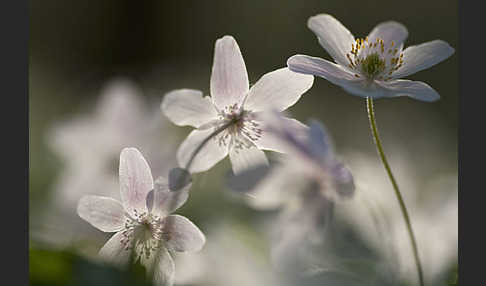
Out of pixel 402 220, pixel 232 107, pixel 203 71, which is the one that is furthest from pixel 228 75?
pixel 203 71

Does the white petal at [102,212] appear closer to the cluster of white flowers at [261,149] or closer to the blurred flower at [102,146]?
the cluster of white flowers at [261,149]

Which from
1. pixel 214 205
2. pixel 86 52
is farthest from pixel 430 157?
pixel 86 52

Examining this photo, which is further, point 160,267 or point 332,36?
point 332,36

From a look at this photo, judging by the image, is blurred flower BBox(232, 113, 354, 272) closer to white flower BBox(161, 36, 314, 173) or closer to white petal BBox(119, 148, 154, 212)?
white flower BBox(161, 36, 314, 173)

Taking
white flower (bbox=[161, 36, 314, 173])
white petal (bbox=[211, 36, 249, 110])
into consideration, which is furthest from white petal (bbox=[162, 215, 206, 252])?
white petal (bbox=[211, 36, 249, 110])

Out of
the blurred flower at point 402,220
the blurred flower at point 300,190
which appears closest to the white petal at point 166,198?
the blurred flower at point 300,190

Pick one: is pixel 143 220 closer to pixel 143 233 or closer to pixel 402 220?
pixel 143 233

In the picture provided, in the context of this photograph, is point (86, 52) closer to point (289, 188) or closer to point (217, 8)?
point (217, 8)

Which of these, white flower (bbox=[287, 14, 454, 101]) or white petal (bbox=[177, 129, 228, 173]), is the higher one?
white flower (bbox=[287, 14, 454, 101])
